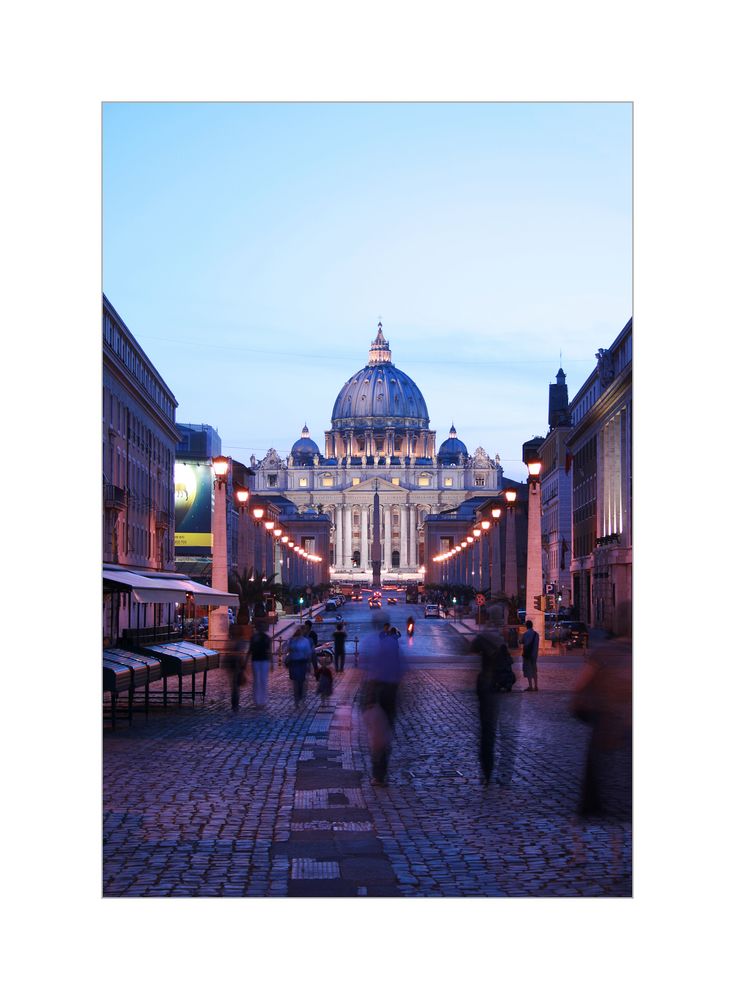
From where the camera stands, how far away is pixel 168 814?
13.2 metres

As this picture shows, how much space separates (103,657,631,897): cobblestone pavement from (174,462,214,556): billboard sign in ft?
257

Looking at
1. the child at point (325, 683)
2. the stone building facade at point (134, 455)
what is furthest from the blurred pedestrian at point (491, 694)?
the stone building facade at point (134, 455)

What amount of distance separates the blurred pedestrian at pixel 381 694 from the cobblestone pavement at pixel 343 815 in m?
0.32

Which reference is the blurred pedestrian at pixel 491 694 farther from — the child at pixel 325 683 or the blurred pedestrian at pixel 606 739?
the child at pixel 325 683

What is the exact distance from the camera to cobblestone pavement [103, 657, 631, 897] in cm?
1019

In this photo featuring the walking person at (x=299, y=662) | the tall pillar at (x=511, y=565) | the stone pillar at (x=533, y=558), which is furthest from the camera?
the tall pillar at (x=511, y=565)

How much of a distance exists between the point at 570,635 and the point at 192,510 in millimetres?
53923

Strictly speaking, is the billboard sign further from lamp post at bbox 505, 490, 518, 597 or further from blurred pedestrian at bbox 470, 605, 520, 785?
blurred pedestrian at bbox 470, 605, 520, 785

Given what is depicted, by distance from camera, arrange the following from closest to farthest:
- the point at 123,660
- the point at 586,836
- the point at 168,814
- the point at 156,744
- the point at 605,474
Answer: the point at 586,836, the point at 168,814, the point at 156,744, the point at 123,660, the point at 605,474

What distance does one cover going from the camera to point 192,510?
338 ft

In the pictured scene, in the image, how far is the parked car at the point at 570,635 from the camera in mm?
50875
